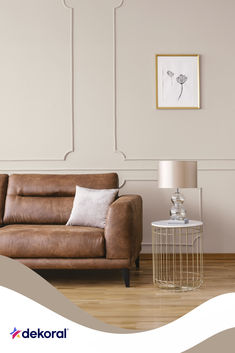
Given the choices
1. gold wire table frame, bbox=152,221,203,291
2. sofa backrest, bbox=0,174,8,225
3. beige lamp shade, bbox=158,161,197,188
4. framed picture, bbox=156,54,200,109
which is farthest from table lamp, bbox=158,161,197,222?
sofa backrest, bbox=0,174,8,225

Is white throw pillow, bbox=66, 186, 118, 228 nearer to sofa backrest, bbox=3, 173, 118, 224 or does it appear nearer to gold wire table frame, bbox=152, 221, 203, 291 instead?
sofa backrest, bbox=3, 173, 118, 224

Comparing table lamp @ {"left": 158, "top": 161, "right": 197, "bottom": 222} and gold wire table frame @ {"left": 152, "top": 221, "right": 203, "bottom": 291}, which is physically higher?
table lamp @ {"left": 158, "top": 161, "right": 197, "bottom": 222}

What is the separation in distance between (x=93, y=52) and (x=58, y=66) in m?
0.37

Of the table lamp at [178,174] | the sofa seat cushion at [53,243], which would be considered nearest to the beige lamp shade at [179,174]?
the table lamp at [178,174]

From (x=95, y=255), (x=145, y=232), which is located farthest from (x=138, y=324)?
(x=145, y=232)

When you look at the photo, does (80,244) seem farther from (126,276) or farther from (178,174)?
(178,174)

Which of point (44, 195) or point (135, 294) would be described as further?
point (44, 195)

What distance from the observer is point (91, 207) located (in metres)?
3.49

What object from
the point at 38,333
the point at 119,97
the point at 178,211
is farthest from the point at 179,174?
the point at 38,333

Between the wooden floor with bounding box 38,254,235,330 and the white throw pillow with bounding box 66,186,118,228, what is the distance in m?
0.46

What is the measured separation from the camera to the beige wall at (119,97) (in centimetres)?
423

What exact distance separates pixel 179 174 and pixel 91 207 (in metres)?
0.76

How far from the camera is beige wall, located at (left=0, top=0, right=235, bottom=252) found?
423 centimetres

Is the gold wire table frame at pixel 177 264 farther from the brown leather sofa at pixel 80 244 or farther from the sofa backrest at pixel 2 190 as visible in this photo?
the sofa backrest at pixel 2 190
